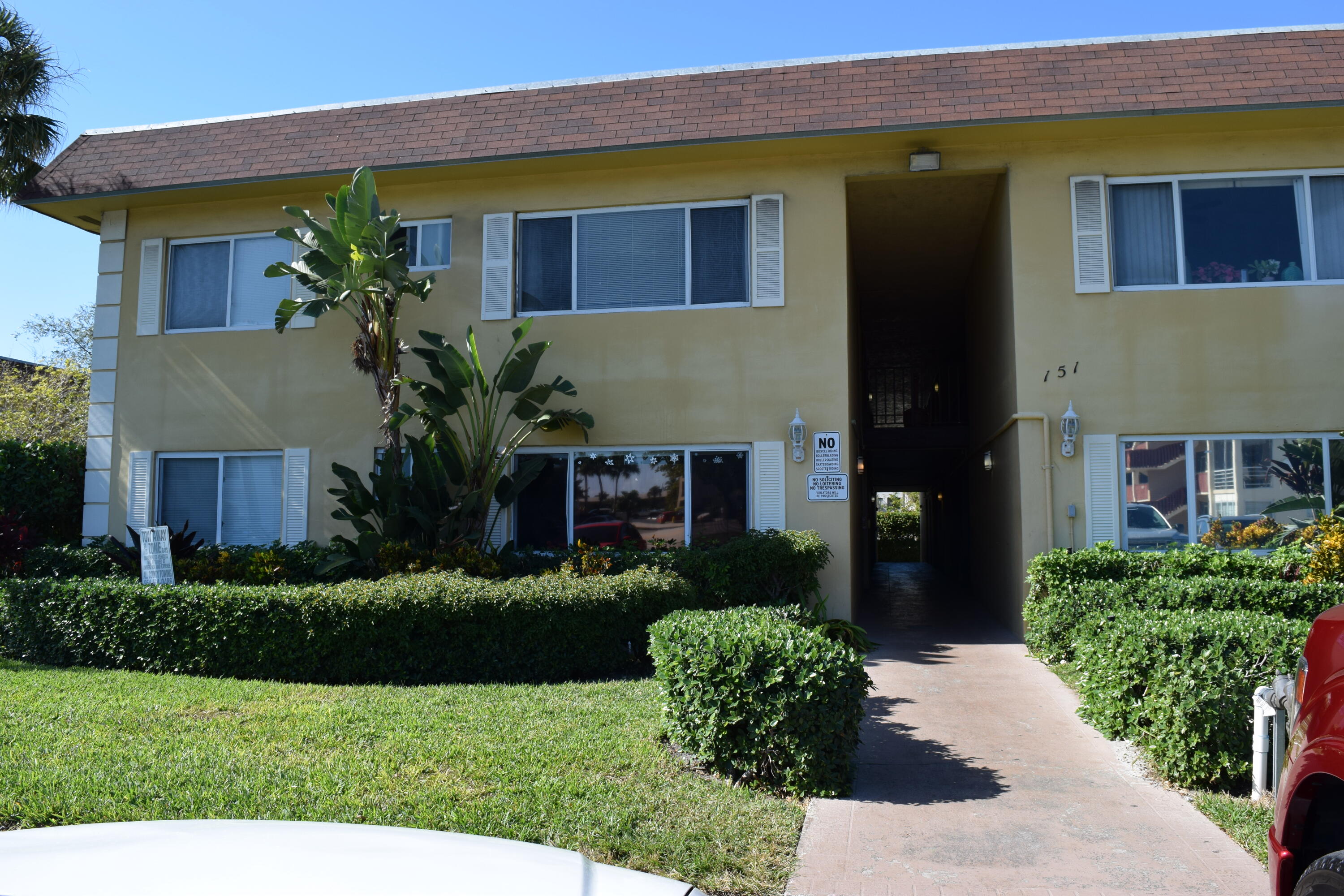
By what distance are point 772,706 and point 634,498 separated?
21.3 feet

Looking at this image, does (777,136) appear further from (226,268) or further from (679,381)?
(226,268)

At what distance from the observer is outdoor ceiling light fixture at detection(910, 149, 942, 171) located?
11305 millimetres

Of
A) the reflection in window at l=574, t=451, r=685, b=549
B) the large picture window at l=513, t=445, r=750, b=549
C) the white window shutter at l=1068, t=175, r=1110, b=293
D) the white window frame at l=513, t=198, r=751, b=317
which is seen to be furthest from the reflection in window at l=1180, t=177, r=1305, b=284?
the reflection in window at l=574, t=451, r=685, b=549

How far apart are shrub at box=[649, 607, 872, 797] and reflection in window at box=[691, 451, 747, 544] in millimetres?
5699

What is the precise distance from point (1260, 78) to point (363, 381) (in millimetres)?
11194

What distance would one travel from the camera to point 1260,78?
10.5 m

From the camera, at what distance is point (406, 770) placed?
5.56 meters

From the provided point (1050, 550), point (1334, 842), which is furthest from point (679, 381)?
point (1334, 842)

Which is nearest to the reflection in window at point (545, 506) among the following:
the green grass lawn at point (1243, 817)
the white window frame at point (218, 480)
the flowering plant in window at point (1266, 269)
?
the white window frame at point (218, 480)

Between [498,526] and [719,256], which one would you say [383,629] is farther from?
[719,256]

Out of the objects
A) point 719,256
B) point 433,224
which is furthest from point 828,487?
point 433,224

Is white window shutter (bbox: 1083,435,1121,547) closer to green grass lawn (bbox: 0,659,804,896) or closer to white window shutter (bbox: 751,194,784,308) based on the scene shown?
white window shutter (bbox: 751,194,784,308)

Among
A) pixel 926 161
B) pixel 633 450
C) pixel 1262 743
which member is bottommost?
pixel 1262 743

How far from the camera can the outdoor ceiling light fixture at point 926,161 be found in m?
11.3
